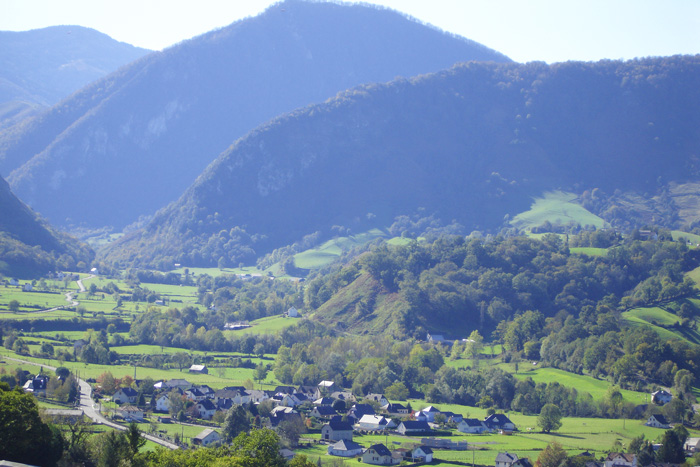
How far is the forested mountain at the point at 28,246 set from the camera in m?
152

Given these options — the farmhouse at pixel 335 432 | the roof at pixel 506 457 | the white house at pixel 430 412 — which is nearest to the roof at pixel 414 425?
the white house at pixel 430 412

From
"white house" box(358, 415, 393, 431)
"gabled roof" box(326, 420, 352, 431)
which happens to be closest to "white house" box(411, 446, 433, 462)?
"gabled roof" box(326, 420, 352, 431)

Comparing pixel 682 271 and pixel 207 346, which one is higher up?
pixel 682 271

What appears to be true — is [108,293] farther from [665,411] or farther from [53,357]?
[665,411]

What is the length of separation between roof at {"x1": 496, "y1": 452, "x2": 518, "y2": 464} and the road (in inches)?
846

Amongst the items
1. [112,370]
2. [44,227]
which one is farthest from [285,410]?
[44,227]

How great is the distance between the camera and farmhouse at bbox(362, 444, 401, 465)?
6362 centimetres

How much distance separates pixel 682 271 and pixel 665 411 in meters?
62.6

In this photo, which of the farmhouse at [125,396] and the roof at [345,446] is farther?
the farmhouse at [125,396]

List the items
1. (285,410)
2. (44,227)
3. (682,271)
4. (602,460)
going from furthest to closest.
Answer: (44,227)
(682,271)
(285,410)
(602,460)

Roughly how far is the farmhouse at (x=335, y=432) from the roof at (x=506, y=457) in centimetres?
1261

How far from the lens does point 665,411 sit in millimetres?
80000

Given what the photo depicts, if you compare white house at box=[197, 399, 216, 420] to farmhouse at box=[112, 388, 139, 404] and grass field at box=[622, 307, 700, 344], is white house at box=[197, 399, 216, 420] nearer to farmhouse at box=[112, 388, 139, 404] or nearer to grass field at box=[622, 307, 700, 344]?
farmhouse at box=[112, 388, 139, 404]

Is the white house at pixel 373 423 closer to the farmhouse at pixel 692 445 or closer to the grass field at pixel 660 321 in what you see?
the farmhouse at pixel 692 445
